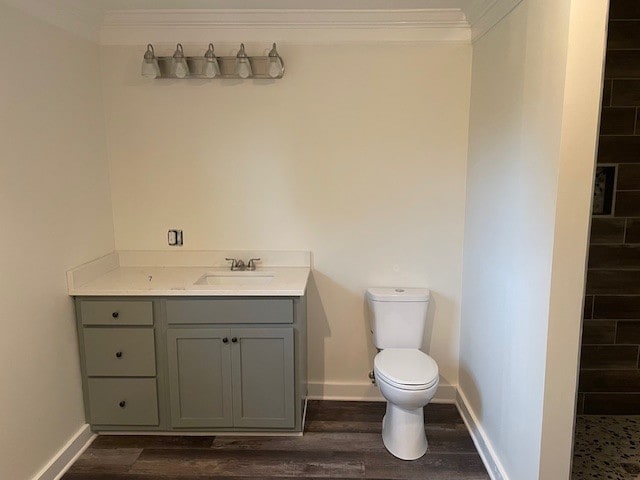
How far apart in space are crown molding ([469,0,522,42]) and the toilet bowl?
1779 millimetres

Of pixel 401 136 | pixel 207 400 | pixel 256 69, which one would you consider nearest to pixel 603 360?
pixel 401 136

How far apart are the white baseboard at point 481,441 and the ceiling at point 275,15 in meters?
2.14

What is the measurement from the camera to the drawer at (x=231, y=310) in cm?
240

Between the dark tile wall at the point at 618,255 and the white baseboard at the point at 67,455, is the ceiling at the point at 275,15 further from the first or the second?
the white baseboard at the point at 67,455

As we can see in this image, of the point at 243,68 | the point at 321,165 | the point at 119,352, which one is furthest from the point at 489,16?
the point at 119,352

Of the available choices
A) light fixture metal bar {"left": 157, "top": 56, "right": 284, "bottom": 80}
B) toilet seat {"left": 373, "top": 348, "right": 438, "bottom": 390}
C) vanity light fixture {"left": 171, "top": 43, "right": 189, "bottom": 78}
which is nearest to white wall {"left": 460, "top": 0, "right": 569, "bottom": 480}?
toilet seat {"left": 373, "top": 348, "right": 438, "bottom": 390}

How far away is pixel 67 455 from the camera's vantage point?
2.32 meters

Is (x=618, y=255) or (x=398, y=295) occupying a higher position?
(x=618, y=255)

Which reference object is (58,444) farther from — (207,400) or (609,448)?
(609,448)

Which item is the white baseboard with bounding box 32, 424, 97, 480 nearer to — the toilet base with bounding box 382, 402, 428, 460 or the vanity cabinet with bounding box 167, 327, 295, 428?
the vanity cabinet with bounding box 167, 327, 295, 428

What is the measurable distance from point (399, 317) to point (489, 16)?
1.70 metres

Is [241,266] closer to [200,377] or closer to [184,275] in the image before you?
[184,275]

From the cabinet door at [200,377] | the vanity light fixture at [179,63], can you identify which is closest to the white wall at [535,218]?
the cabinet door at [200,377]

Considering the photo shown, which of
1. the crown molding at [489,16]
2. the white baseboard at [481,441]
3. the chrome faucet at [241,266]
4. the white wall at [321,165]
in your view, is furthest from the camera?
the chrome faucet at [241,266]
